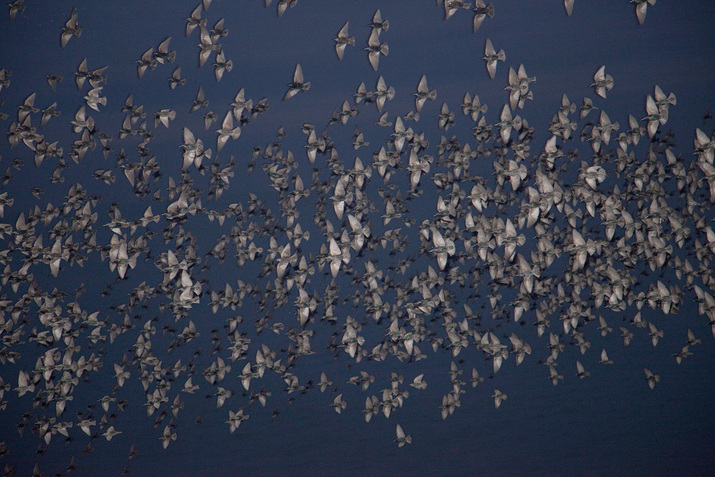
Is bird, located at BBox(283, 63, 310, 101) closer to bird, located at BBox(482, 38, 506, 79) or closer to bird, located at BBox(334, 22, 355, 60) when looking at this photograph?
bird, located at BBox(334, 22, 355, 60)

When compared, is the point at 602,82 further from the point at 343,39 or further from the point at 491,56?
the point at 343,39

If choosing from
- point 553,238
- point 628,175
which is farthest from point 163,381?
point 628,175

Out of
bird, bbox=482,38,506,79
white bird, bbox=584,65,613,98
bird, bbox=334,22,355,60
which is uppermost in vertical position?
bird, bbox=334,22,355,60

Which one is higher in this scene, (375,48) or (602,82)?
(375,48)

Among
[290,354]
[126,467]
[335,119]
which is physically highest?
[335,119]

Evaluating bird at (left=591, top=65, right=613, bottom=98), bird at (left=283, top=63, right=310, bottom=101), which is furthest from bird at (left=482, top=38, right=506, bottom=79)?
bird at (left=283, top=63, right=310, bottom=101)

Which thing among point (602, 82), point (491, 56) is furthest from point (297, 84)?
point (602, 82)

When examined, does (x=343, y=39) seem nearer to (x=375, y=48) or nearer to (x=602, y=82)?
(x=375, y=48)

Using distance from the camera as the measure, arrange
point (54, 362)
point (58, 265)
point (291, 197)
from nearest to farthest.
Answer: point (54, 362), point (58, 265), point (291, 197)

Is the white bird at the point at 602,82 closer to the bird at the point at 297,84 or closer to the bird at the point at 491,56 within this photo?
the bird at the point at 491,56

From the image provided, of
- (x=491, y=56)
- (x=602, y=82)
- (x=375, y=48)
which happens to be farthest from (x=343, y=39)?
(x=602, y=82)

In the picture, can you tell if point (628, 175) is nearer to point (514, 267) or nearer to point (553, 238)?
point (553, 238)
